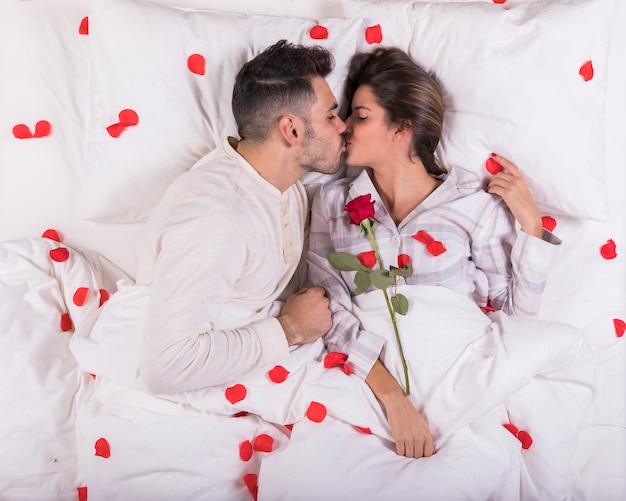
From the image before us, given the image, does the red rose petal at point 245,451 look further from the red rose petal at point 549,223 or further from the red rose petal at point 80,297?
the red rose petal at point 549,223

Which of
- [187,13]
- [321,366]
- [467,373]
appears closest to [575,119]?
[467,373]

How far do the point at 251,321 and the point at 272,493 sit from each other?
1.28ft

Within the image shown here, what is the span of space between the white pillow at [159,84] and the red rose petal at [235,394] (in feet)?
1.85

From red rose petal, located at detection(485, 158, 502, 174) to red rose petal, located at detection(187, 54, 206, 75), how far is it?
0.77 meters

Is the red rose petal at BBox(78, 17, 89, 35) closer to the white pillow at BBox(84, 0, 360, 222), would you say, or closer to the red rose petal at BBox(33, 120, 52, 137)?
the white pillow at BBox(84, 0, 360, 222)

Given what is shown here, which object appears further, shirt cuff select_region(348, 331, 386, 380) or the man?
shirt cuff select_region(348, 331, 386, 380)

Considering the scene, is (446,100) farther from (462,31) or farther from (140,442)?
(140,442)

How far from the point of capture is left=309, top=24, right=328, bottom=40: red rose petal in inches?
66.4

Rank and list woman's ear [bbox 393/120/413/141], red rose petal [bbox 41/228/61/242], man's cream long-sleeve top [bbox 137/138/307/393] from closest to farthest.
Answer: man's cream long-sleeve top [bbox 137/138/307/393]
woman's ear [bbox 393/120/413/141]
red rose petal [bbox 41/228/61/242]

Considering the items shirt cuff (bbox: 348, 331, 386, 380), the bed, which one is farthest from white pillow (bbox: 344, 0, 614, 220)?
shirt cuff (bbox: 348, 331, 386, 380)

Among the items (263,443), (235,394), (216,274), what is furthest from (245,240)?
(263,443)

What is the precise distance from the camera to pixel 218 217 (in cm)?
134

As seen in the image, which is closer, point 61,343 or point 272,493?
point 272,493

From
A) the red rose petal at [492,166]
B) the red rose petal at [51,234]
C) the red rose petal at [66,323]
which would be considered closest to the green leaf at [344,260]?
the red rose petal at [492,166]
